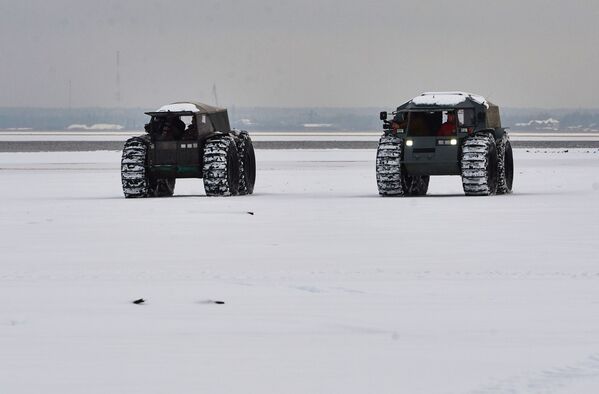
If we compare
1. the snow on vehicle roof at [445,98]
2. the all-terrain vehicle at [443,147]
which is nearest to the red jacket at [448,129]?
the all-terrain vehicle at [443,147]

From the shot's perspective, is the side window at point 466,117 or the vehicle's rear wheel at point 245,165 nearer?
the side window at point 466,117

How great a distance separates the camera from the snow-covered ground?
7855mm

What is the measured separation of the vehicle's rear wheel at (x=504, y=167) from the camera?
29.8m

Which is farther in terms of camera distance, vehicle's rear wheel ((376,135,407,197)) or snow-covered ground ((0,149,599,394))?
vehicle's rear wheel ((376,135,407,197))

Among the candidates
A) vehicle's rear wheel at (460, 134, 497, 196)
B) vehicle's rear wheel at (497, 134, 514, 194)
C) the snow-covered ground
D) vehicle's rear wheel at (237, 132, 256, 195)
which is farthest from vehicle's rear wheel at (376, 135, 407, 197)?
the snow-covered ground

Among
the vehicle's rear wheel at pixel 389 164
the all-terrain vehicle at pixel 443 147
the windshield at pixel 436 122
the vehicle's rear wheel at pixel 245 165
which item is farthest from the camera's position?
the vehicle's rear wheel at pixel 245 165

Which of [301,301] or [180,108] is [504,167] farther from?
[301,301]

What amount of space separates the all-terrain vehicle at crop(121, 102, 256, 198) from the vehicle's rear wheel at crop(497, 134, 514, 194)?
18.8 feet

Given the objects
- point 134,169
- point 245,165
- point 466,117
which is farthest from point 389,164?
point 134,169

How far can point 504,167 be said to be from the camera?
99.9 ft

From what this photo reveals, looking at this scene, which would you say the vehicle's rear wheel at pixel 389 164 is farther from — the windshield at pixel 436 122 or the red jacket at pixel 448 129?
the red jacket at pixel 448 129

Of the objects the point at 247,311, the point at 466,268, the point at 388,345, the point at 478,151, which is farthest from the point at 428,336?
the point at 478,151

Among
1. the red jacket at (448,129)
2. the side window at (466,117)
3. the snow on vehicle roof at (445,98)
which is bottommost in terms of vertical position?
the red jacket at (448,129)

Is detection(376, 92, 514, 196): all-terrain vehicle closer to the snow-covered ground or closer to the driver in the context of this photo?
the driver
